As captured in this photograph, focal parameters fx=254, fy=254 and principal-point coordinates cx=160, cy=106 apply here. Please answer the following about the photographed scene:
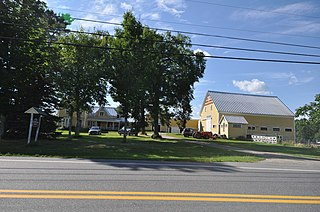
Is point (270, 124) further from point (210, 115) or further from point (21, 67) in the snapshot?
point (21, 67)

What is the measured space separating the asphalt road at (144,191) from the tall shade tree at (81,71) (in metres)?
14.8

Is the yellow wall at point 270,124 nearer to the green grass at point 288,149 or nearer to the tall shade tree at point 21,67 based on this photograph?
the green grass at point 288,149

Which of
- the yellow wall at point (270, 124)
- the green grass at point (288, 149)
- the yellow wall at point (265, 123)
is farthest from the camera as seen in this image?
the yellow wall at point (270, 124)

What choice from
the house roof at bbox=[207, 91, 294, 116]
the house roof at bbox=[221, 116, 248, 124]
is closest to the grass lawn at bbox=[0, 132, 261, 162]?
the house roof at bbox=[221, 116, 248, 124]

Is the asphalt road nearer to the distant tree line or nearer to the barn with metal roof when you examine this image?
the distant tree line

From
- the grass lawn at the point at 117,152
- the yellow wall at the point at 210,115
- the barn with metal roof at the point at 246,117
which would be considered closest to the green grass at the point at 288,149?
the grass lawn at the point at 117,152

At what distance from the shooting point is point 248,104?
50688 mm

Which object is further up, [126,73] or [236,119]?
[126,73]

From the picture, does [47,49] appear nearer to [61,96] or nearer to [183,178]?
[61,96]

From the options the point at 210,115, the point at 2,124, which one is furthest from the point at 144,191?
the point at 210,115

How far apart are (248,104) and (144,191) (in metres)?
48.2

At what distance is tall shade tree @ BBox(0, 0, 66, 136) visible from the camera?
18688 mm

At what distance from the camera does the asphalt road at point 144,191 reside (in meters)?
4.95

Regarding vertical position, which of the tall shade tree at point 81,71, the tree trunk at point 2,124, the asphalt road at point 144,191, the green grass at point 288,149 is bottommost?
the asphalt road at point 144,191
